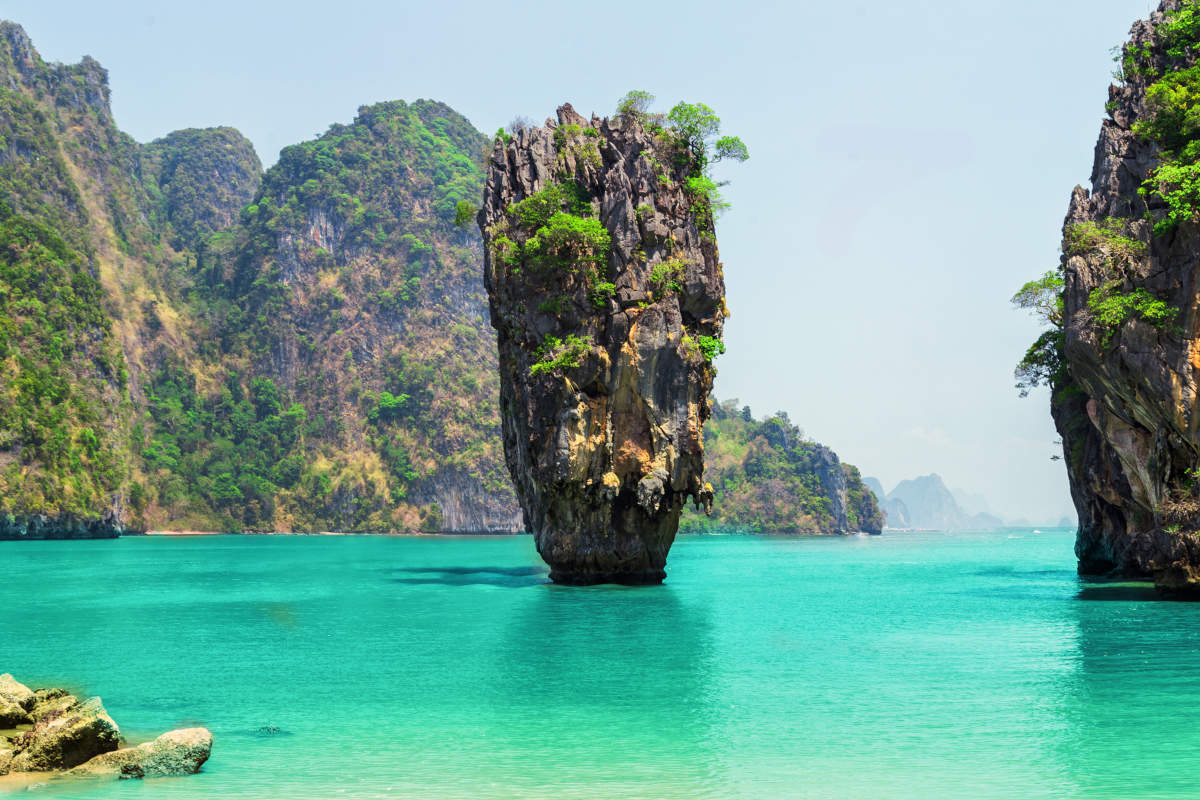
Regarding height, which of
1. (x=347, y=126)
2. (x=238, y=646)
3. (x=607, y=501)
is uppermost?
(x=347, y=126)

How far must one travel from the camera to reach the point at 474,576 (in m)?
52.1

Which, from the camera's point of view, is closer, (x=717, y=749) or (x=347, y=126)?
(x=717, y=749)

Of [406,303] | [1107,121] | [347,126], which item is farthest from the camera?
[347,126]

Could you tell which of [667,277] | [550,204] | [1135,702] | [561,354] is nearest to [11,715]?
[1135,702]

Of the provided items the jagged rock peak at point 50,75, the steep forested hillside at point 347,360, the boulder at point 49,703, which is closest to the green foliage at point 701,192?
the boulder at point 49,703

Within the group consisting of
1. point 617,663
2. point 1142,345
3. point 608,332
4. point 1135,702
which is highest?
point 608,332

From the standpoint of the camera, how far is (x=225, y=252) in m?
180

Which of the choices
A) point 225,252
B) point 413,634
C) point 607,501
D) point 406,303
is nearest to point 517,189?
point 607,501

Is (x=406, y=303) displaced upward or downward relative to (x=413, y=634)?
upward

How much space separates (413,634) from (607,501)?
13.1 m

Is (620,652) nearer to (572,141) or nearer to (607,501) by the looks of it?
(607,501)

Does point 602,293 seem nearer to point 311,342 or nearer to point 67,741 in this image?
point 67,741

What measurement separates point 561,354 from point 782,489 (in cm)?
13394

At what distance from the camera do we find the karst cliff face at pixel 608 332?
40.2 metres
